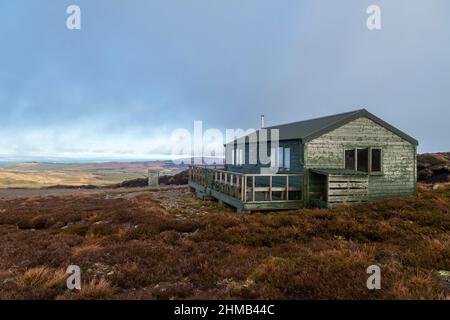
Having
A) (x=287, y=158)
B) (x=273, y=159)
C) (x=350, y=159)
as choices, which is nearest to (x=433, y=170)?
(x=350, y=159)

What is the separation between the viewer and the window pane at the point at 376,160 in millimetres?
17041

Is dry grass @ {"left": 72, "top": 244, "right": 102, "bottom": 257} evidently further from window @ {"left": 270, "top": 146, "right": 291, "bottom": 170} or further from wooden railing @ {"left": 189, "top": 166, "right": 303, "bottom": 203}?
window @ {"left": 270, "top": 146, "right": 291, "bottom": 170}

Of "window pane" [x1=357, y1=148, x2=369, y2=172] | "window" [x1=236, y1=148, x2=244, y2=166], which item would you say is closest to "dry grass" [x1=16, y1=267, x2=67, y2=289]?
"window pane" [x1=357, y1=148, x2=369, y2=172]

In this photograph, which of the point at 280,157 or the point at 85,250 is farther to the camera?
the point at 280,157

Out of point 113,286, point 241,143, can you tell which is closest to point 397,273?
point 113,286

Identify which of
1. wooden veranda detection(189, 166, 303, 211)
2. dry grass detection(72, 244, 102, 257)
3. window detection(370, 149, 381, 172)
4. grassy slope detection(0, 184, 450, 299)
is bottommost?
dry grass detection(72, 244, 102, 257)

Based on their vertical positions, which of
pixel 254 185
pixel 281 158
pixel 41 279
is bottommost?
pixel 41 279

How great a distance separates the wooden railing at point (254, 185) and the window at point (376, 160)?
16.4 feet

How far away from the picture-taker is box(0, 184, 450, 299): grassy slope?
5627 millimetres

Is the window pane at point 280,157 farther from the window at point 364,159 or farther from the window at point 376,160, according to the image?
the window at point 376,160

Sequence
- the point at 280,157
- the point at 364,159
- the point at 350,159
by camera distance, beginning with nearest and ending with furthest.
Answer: the point at 350,159
the point at 364,159
the point at 280,157

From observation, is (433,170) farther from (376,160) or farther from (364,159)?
(364,159)

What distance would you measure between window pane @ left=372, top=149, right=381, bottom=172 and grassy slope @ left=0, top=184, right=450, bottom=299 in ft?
9.47

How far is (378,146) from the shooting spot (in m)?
17.1
